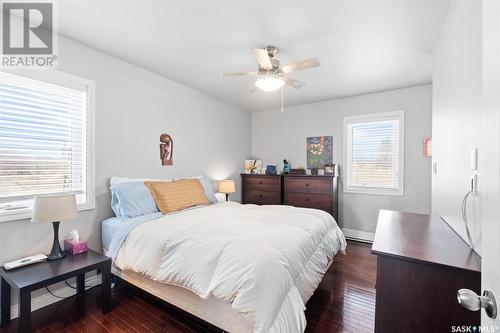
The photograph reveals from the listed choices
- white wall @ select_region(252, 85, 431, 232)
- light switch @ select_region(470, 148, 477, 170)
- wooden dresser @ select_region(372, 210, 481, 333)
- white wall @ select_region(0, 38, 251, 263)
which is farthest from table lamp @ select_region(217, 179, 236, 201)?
light switch @ select_region(470, 148, 477, 170)

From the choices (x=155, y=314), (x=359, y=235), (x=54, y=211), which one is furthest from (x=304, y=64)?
(x=359, y=235)

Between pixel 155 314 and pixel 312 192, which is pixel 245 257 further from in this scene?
pixel 312 192

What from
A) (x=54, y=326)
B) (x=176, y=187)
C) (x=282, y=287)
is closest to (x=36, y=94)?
(x=176, y=187)

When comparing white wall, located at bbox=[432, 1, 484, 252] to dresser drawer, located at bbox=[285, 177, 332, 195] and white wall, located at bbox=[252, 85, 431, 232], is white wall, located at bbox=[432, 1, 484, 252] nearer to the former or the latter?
white wall, located at bbox=[252, 85, 431, 232]

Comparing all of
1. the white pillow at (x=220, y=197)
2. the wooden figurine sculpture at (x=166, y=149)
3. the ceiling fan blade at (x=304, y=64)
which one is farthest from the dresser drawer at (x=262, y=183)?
the ceiling fan blade at (x=304, y=64)

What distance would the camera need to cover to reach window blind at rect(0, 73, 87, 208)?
1990 millimetres

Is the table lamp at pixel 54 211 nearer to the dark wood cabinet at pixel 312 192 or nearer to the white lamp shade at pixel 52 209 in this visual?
the white lamp shade at pixel 52 209

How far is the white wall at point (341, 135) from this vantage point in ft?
11.8

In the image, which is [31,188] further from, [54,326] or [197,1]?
[197,1]

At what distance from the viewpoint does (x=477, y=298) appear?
2.08ft

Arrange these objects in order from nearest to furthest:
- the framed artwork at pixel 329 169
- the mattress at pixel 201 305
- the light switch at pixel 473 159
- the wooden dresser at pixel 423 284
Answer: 1. the wooden dresser at pixel 423 284
2. the light switch at pixel 473 159
3. the mattress at pixel 201 305
4. the framed artwork at pixel 329 169

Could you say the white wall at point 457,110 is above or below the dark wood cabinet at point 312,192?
above

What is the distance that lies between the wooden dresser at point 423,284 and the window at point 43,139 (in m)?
2.76

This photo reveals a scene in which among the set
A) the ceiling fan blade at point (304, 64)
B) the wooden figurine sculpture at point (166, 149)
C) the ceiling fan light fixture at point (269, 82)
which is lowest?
the wooden figurine sculpture at point (166, 149)
